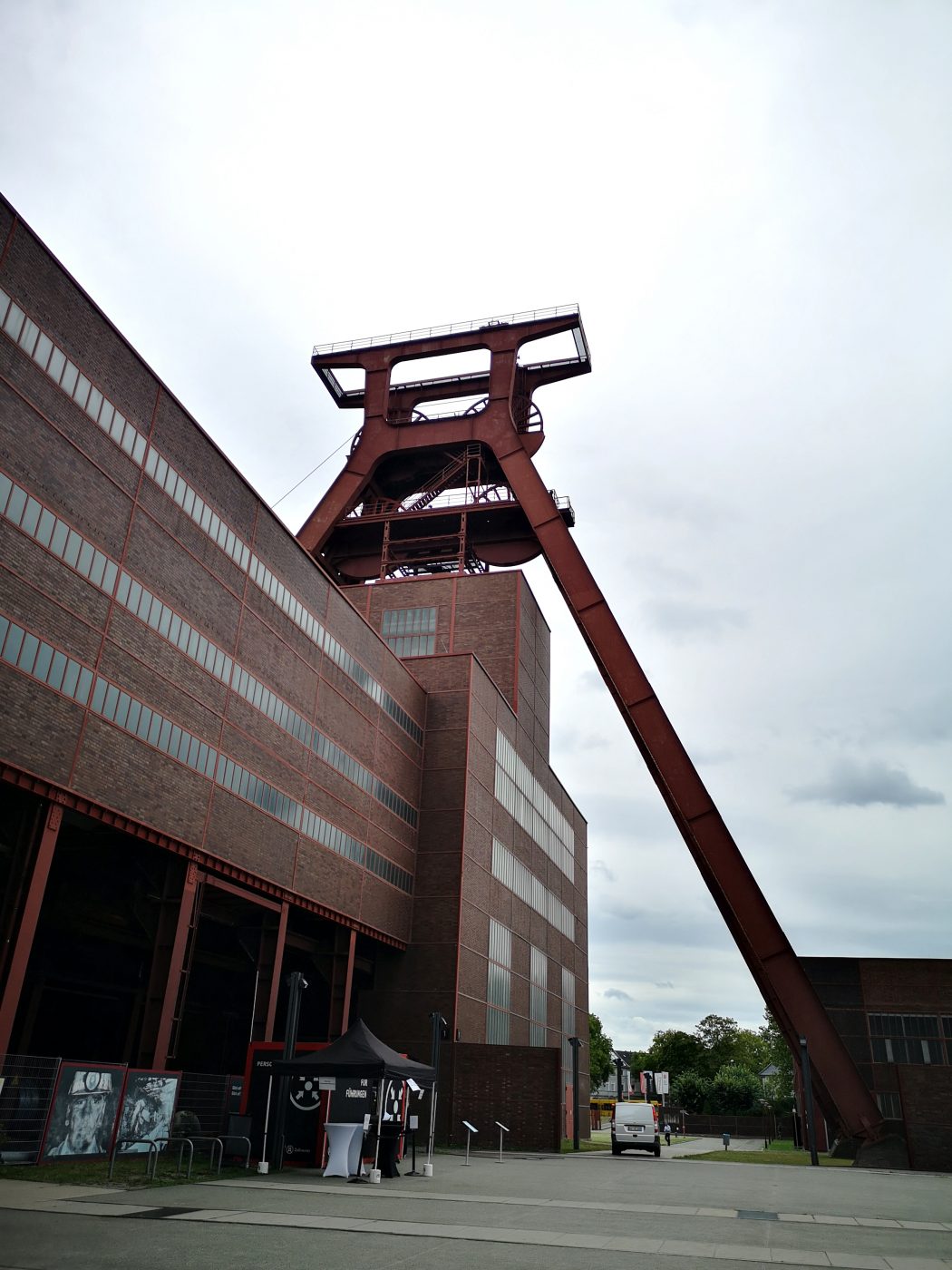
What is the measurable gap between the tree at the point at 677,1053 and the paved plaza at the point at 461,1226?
365 feet

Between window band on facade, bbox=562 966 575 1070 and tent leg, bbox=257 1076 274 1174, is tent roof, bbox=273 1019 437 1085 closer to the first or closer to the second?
tent leg, bbox=257 1076 274 1174

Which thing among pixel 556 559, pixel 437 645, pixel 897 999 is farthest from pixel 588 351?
pixel 897 999

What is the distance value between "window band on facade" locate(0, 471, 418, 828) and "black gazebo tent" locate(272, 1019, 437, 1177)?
38.1ft

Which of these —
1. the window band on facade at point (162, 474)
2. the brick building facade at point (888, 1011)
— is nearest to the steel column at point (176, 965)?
the window band on facade at point (162, 474)

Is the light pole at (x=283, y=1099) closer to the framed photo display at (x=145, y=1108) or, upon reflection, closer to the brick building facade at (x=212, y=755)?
the framed photo display at (x=145, y=1108)

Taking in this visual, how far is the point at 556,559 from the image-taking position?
48625 millimetres

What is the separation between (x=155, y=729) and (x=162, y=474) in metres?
6.90

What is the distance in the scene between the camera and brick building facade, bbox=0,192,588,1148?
20.6m

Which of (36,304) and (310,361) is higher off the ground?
(310,361)

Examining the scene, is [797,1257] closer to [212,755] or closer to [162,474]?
[212,755]

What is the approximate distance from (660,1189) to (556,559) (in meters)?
33.4

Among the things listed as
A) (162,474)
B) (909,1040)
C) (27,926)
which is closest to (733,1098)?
(909,1040)

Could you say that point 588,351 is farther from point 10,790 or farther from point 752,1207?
point 752,1207

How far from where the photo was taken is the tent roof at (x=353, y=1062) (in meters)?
17.0
